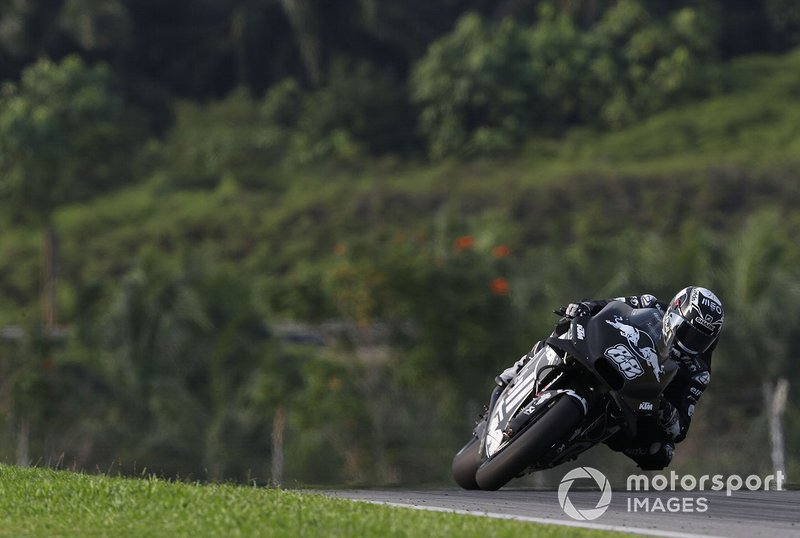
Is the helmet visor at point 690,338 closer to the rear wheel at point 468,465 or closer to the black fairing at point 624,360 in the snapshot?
the black fairing at point 624,360

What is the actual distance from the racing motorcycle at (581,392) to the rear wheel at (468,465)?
0.36m

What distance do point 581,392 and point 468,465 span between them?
4.17ft

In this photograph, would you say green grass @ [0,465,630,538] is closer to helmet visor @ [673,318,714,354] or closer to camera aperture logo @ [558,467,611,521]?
camera aperture logo @ [558,467,611,521]

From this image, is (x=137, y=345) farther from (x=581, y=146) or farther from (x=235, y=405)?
(x=581, y=146)

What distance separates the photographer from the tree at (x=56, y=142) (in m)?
33.7

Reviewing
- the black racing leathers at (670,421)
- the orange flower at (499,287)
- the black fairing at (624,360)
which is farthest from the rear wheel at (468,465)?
the orange flower at (499,287)

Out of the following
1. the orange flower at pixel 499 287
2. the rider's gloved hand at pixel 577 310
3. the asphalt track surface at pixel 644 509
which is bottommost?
the orange flower at pixel 499 287

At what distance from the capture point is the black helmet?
31.4ft

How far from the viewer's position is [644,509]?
9461 millimetres

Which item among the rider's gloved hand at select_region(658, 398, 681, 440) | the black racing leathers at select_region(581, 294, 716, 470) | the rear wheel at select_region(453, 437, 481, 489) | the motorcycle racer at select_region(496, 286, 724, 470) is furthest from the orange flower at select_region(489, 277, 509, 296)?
the rider's gloved hand at select_region(658, 398, 681, 440)

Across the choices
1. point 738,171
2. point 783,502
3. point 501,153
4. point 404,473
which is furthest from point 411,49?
point 783,502

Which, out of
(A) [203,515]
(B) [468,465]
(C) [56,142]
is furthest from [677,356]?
(C) [56,142]

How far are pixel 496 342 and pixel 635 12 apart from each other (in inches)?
805

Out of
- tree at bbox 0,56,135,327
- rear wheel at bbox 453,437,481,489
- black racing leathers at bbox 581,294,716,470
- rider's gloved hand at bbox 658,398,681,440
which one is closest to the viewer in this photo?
rider's gloved hand at bbox 658,398,681,440
